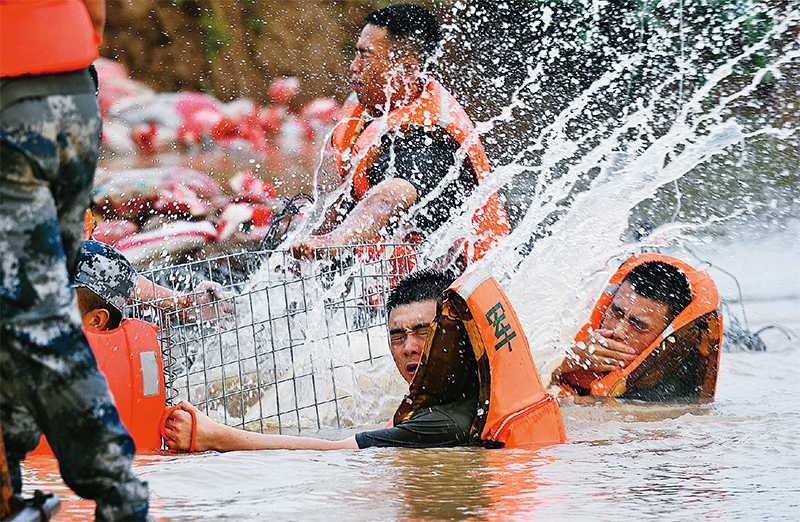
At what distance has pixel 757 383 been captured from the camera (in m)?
4.66

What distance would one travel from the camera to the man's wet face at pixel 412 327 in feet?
9.04

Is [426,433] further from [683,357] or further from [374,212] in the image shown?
[683,357]

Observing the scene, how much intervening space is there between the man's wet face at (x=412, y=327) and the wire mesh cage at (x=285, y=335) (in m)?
0.23

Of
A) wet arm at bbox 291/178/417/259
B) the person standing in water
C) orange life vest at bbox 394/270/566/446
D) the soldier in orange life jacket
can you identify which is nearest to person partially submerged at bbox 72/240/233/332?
the soldier in orange life jacket

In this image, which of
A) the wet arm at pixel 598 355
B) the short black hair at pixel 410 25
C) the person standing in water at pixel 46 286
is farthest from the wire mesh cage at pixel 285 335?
the person standing in water at pixel 46 286

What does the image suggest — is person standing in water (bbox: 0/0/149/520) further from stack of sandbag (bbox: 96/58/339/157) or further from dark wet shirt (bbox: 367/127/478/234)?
stack of sandbag (bbox: 96/58/339/157)

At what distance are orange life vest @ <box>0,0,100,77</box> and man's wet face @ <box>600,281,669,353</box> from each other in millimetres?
2982

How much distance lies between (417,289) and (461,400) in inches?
A: 16.5

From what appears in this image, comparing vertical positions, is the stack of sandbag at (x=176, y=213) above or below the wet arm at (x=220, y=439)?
above

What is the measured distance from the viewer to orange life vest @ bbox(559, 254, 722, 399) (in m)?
3.58

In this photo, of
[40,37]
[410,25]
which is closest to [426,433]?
[40,37]

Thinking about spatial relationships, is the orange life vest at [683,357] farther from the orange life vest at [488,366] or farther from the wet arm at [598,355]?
the orange life vest at [488,366]

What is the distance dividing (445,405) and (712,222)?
25.0 feet

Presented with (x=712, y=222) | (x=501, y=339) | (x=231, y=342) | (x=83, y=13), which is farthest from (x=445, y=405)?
(x=712, y=222)
